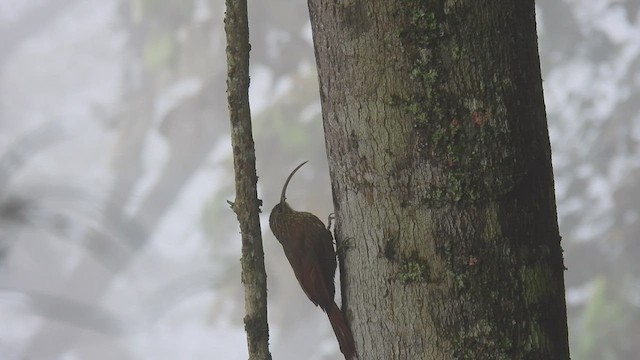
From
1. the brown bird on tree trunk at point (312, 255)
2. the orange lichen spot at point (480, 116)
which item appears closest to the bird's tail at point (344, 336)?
the brown bird on tree trunk at point (312, 255)

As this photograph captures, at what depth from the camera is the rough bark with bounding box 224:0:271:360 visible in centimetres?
123

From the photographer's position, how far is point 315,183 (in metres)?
3.03

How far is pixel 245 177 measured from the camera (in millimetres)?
1229

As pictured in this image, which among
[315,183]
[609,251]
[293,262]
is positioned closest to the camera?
[293,262]

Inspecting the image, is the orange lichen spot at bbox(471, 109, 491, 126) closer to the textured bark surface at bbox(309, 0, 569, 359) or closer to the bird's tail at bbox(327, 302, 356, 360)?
the textured bark surface at bbox(309, 0, 569, 359)

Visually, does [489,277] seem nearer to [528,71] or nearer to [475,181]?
[475,181]

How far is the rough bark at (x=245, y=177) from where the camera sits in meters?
1.23

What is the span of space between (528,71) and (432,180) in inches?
7.8

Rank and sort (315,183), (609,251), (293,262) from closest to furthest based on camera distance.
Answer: (293,262) → (315,183) → (609,251)

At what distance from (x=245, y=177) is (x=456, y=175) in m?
0.37

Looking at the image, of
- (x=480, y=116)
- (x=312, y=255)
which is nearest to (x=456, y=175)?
(x=480, y=116)

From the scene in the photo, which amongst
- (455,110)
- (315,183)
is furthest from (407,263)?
(315,183)

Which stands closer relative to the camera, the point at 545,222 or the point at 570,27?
the point at 545,222

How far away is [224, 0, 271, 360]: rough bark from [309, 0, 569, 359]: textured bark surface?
0.22 metres
